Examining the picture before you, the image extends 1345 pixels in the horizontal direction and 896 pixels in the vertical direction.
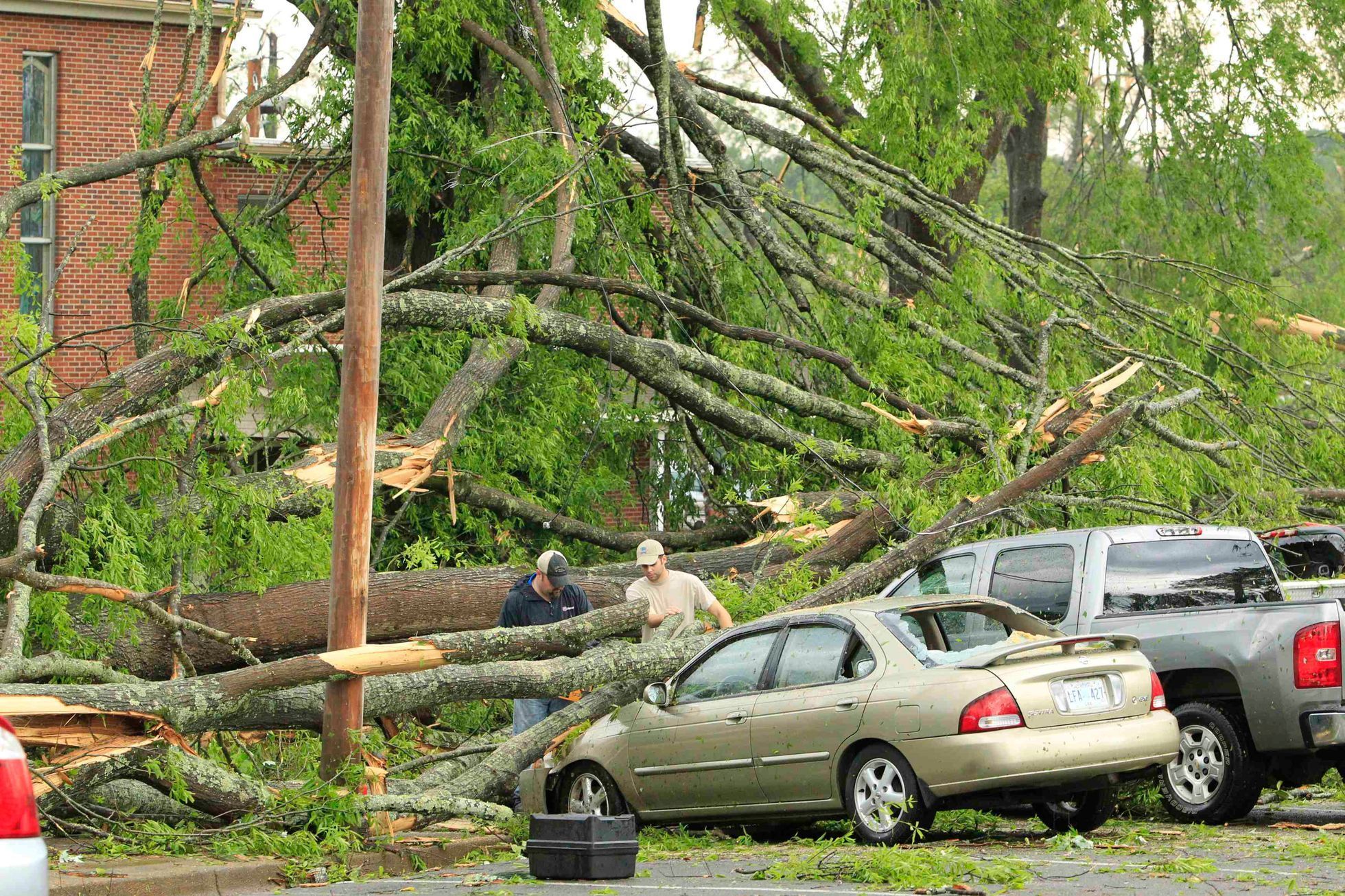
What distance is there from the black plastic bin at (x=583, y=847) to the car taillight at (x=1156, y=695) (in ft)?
9.83

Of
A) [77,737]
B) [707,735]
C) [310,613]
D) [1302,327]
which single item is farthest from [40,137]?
[707,735]

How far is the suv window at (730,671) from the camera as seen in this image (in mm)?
9344

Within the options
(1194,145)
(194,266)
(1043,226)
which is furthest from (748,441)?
(1043,226)

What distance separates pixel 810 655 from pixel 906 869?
2.12m

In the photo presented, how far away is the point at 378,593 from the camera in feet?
37.5

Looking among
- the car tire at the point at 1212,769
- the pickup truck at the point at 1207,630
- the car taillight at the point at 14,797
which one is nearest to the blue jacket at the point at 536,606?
the pickup truck at the point at 1207,630

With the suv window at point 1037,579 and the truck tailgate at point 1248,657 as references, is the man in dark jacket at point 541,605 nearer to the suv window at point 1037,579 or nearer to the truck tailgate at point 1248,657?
the suv window at point 1037,579

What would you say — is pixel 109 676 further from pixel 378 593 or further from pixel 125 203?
pixel 125 203

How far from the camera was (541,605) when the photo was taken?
1117cm

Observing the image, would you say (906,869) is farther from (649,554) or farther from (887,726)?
(649,554)

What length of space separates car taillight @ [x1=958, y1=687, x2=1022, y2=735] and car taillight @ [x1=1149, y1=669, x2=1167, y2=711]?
99 centimetres

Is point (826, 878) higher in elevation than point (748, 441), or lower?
lower

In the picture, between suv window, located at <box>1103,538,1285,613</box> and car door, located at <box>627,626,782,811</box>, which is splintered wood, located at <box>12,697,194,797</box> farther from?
suv window, located at <box>1103,538,1285,613</box>

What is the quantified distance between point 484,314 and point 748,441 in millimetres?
3122
